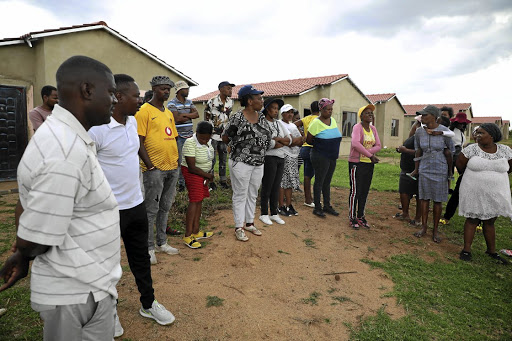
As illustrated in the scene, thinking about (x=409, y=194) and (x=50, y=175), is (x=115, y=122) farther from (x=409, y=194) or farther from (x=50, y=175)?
(x=409, y=194)

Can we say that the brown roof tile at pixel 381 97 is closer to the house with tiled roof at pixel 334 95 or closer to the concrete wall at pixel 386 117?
the concrete wall at pixel 386 117

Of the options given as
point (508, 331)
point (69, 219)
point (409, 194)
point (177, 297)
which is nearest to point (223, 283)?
point (177, 297)

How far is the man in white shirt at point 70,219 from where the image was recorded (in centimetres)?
120

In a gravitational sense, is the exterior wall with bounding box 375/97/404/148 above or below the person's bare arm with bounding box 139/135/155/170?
above

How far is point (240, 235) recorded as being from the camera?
173 inches

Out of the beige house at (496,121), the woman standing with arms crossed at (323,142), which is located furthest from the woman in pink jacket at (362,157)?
the beige house at (496,121)

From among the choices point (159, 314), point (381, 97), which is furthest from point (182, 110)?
point (381, 97)

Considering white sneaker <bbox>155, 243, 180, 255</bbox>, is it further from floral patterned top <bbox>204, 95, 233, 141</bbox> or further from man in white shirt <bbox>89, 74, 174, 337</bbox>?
floral patterned top <bbox>204, 95, 233, 141</bbox>

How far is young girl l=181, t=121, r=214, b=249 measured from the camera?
13.3ft

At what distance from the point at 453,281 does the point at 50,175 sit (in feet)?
14.3

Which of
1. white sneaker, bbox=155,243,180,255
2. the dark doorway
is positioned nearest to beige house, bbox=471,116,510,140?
the dark doorway

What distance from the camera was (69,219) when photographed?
126 cm

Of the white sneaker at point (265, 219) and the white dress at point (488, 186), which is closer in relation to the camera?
the white dress at point (488, 186)

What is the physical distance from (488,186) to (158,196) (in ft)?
14.6
